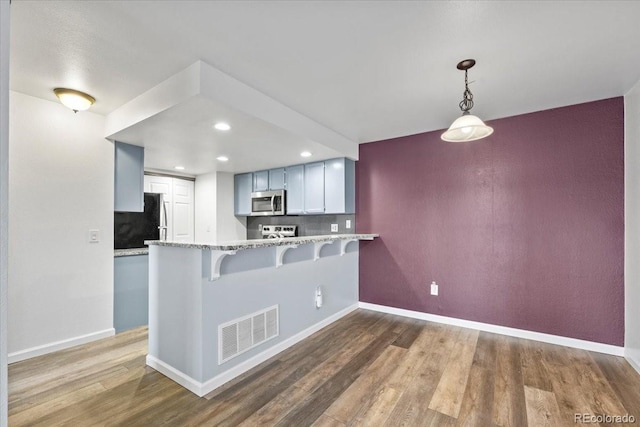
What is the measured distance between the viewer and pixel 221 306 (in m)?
2.14

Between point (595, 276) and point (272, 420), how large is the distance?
314 centimetres

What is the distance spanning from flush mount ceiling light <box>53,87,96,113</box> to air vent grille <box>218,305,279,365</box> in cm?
226

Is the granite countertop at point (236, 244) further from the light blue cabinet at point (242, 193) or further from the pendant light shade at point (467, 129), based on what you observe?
the light blue cabinet at point (242, 193)

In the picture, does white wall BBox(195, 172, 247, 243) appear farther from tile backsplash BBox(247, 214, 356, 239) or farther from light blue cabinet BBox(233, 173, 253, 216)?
tile backsplash BBox(247, 214, 356, 239)

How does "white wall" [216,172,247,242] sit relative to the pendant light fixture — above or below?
below

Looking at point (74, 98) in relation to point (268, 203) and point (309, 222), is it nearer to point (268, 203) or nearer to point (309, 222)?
point (268, 203)

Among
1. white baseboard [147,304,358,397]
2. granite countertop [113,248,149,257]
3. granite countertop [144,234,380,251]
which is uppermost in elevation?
granite countertop [144,234,380,251]

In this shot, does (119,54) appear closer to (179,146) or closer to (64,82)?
(64,82)

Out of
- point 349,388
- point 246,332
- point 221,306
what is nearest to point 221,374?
point 246,332

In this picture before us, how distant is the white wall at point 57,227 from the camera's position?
8.05 ft

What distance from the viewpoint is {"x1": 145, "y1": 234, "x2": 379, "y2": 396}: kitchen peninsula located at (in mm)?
2021

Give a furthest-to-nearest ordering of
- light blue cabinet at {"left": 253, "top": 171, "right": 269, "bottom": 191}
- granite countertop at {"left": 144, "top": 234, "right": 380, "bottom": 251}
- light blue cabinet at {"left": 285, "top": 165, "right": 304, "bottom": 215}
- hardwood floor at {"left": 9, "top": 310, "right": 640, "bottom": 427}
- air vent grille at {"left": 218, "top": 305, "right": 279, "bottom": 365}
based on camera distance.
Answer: light blue cabinet at {"left": 253, "top": 171, "right": 269, "bottom": 191}, light blue cabinet at {"left": 285, "top": 165, "right": 304, "bottom": 215}, air vent grille at {"left": 218, "top": 305, "right": 279, "bottom": 365}, granite countertop at {"left": 144, "top": 234, "right": 380, "bottom": 251}, hardwood floor at {"left": 9, "top": 310, "right": 640, "bottom": 427}

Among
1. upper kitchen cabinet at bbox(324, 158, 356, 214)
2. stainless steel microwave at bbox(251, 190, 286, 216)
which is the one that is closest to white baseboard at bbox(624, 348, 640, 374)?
upper kitchen cabinet at bbox(324, 158, 356, 214)

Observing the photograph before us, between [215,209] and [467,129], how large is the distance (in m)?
4.23
